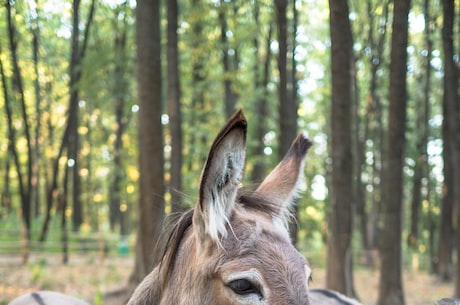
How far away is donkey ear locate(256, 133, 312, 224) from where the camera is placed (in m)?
2.73

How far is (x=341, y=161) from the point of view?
6.93 metres

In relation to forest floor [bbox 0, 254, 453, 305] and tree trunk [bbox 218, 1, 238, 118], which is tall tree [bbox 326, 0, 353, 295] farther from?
tree trunk [bbox 218, 1, 238, 118]

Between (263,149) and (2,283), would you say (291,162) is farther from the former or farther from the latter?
(263,149)

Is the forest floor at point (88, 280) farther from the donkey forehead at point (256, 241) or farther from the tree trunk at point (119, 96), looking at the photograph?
the donkey forehead at point (256, 241)

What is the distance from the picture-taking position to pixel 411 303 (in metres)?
13.3

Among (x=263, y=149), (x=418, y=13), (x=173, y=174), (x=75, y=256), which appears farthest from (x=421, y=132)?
(x=75, y=256)

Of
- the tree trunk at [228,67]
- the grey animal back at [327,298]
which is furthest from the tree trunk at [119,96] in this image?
the grey animal back at [327,298]

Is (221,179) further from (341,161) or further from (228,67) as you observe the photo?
(228,67)

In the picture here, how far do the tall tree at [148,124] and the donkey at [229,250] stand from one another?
4.51m

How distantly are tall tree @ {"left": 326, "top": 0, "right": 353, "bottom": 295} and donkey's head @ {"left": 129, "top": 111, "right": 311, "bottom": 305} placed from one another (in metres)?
4.51

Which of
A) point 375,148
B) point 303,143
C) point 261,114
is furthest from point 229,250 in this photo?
point 375,148

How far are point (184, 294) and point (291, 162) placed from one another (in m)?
1.02

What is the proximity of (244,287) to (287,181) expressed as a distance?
2.71 feet

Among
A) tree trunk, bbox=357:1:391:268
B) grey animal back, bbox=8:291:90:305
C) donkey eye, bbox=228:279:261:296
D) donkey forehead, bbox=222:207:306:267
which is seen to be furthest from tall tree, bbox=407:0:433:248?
donkey eye, bbox=228:279:261:296
